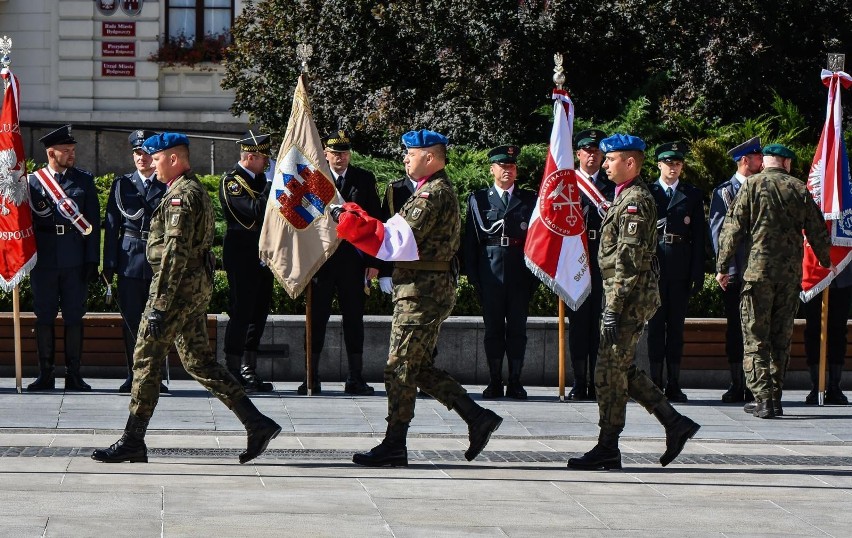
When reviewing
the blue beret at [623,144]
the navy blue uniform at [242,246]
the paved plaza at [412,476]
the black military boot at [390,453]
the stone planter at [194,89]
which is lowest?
the paved plaza at [412,476]

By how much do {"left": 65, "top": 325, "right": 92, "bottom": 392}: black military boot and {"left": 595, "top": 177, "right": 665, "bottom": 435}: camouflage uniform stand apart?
4760 mm

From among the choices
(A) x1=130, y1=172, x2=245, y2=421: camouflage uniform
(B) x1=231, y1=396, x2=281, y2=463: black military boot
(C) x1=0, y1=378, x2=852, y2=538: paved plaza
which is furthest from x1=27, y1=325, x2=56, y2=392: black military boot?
(B) x1=231, y1=396, x2=281, y2=463: black military boot

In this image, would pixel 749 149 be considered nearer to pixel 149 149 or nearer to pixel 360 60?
pixel 149 149

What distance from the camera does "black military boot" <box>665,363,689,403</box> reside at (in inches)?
468

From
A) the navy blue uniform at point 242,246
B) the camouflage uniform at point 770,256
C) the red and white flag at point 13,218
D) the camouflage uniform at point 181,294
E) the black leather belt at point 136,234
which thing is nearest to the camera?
the camouflage uniform at point 181,294

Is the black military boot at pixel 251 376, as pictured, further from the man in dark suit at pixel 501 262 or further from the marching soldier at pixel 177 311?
the marching soldier at pixel 177 311

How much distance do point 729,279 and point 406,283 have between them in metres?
3.91

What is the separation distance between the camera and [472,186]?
15.3 meters

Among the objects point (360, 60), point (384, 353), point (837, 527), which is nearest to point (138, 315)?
point (384, 353)

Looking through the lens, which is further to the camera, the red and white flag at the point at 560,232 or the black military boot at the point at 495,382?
the black military boot at the point at 495,382

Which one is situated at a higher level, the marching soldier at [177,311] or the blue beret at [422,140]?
the blue beret at [422,140]

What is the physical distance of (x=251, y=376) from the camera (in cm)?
1190

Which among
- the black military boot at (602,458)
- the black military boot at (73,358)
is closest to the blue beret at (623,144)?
the black military boot at (602,458)

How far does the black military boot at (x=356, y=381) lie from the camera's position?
38.9ft
